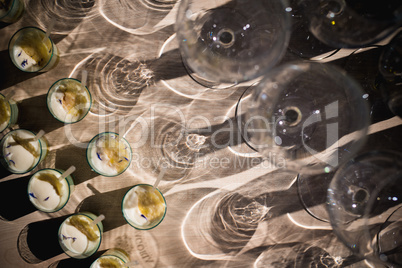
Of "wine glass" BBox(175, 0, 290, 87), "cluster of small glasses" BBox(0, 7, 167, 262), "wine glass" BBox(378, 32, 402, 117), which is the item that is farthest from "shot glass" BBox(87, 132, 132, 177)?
"wine glass" BBox(378, 32, 402, 117)

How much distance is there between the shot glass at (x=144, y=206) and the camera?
91 cm

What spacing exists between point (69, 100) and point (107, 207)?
1.23 feet

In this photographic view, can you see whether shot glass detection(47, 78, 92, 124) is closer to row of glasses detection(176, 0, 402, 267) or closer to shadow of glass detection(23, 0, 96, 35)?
shadow of glass detection(23, 0, 96, 35)

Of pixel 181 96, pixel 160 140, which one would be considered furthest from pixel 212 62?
pixel 160 140

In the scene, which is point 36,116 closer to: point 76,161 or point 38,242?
point 76,161

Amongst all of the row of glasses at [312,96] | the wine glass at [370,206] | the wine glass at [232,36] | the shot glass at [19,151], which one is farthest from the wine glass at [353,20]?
the shot glass at [19,151]

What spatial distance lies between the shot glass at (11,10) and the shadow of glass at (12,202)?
55 cm

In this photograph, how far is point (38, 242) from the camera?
38.4 inches

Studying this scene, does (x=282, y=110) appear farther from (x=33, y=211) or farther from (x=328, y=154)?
(x=33, y=211)

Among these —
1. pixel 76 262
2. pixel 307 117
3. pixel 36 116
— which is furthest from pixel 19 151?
pixel 307 117

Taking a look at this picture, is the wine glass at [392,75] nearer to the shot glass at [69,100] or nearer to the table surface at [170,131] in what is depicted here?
the table surface at [170,131]

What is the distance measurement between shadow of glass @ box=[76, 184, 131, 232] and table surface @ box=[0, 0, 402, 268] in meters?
0.05

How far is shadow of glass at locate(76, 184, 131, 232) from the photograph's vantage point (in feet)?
3.18

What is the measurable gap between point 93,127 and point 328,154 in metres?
0.78
